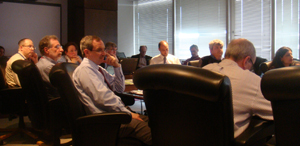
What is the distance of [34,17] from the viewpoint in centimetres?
727

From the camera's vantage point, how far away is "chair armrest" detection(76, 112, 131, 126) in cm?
176

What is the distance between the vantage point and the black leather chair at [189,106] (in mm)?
973

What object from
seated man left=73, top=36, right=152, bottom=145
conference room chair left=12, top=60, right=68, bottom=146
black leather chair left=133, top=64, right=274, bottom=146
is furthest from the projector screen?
black leather chair left=133, top=64, right=274, bottom=146

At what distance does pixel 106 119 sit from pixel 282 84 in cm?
120

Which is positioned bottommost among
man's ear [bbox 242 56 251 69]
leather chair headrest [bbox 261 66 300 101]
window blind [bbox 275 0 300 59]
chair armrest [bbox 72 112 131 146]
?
chair armrest [bbox 72 112 131 146]

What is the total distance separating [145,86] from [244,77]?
1.91ft

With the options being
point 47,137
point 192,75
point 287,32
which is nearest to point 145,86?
point 192,75

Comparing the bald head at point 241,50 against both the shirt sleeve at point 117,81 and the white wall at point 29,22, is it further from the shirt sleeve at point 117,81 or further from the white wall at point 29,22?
the white wall at point 29,22

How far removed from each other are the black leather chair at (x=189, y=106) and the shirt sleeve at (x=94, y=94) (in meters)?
0.70

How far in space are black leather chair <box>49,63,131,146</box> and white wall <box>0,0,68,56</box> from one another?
602 cm

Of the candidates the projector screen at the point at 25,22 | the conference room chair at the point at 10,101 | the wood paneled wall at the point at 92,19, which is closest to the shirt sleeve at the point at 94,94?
the conference room chair at the point at 10,101

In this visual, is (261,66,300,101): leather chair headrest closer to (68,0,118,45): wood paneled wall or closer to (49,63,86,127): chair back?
(49,63,86,127): chair back

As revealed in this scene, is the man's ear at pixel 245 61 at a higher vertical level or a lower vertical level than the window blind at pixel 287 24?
lower

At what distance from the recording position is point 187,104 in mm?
1121
